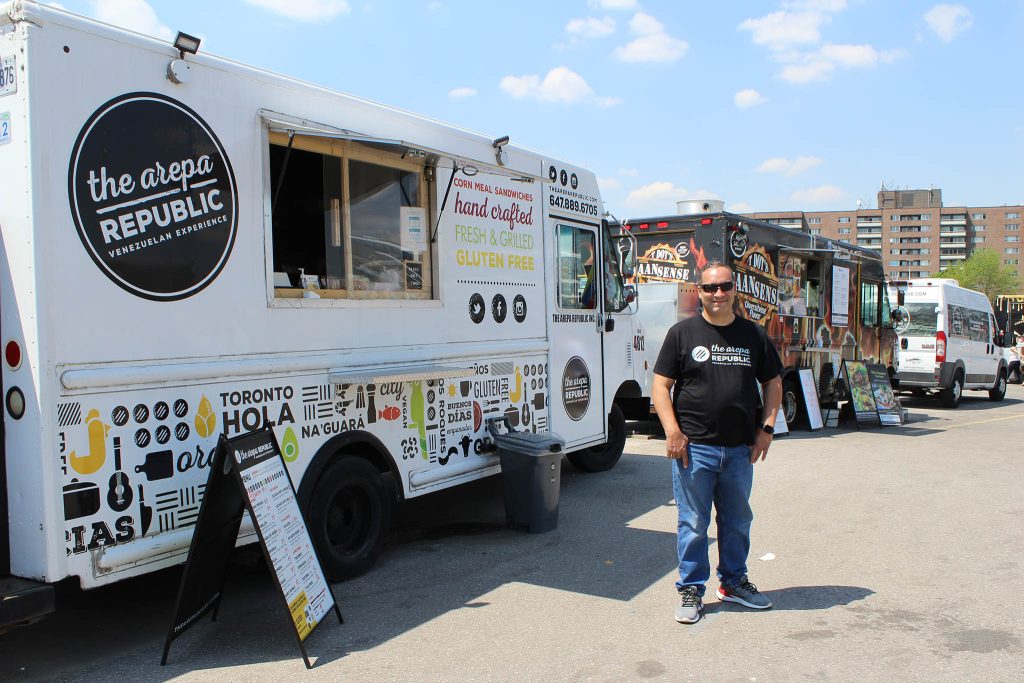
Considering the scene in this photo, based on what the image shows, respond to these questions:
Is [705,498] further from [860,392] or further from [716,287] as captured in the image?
[860,392]

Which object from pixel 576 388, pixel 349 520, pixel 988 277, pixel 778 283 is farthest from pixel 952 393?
pixel 988 277

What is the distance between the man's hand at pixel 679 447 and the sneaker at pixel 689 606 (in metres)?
0.69

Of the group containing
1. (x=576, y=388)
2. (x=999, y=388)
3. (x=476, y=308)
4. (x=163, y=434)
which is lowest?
(x=999, y=388)

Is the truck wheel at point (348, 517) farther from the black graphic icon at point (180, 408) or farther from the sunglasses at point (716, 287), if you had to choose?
the sunglasses at point (716, 287)

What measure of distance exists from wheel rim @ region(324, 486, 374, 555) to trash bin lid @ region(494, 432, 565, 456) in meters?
1.26

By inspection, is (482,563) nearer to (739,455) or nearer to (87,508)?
(739,455)

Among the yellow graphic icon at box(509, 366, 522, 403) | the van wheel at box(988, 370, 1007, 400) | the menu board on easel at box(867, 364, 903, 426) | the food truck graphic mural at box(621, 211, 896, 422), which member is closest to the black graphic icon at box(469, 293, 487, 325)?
the yellow graphic icon at box(509, 366, 522, 403)

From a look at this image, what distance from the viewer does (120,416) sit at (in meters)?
3.80

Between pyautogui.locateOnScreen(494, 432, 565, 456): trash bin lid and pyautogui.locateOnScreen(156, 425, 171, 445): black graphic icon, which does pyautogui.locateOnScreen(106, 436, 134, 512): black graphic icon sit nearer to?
pyautogui.locateOnScreen(156, 425, 171, 445): black graphic icon

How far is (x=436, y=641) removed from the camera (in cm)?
414

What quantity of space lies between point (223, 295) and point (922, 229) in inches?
5570

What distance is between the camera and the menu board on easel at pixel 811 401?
468 inches

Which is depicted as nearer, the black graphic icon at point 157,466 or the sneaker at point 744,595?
the black graphic icon at point 157,466

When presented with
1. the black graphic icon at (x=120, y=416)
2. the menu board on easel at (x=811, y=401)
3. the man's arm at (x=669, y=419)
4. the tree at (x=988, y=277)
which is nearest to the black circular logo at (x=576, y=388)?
the man's arm at (x=669, y=419)
